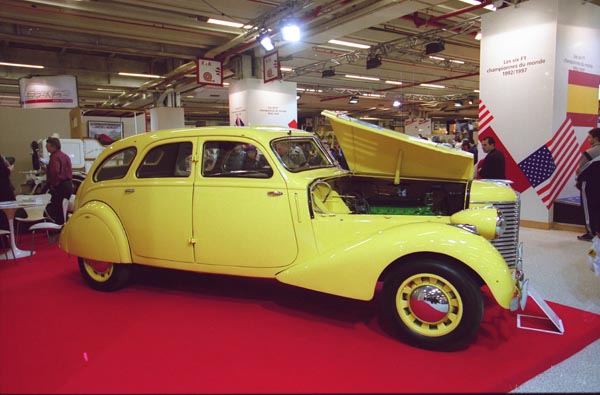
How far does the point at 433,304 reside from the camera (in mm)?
2816

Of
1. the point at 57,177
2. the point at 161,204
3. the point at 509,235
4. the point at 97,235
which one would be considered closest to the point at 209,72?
the point at 57,177

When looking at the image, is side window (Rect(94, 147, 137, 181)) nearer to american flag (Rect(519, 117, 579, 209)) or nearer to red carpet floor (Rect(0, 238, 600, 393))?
red carpet floor (Rect(0, 238, 600, 393))

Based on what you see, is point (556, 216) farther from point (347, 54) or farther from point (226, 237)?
point (347, 54)

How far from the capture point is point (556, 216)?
277 inches

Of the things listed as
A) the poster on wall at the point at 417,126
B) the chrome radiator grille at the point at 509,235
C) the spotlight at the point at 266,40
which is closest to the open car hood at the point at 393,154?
the chrome radiator grille at the point at 509,235

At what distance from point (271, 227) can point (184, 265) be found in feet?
3.10

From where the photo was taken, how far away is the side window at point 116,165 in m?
4.10

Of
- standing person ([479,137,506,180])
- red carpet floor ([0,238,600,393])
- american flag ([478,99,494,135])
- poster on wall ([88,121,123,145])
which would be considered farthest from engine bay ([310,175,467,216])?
poster on wall ([88,121,123,145])

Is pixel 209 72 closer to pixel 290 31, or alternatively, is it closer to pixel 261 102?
pixel 261 102

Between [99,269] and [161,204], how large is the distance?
1.07 m

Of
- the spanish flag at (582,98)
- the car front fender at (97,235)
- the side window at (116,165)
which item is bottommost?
the car front fender at (97,235)

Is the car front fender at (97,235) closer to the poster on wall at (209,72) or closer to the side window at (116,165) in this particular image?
the side window at (116,165)

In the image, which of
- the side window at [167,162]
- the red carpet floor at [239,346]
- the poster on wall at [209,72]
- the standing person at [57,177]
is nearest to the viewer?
the red carpet floor at [239,346]

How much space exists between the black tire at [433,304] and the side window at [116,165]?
2.75 meters
